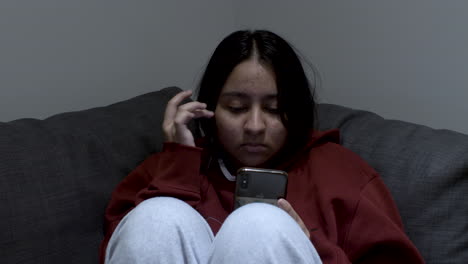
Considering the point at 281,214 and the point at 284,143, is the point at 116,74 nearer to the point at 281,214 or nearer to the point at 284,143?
the point at 284,143

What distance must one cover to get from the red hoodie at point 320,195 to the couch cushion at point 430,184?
0.07 metres

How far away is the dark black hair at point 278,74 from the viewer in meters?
1.03

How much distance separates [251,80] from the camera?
101cm

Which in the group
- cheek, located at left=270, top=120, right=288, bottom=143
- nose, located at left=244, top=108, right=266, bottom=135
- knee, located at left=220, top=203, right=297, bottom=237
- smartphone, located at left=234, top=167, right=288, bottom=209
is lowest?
smartphone, located at left=234, top=167, right=288, bottom=209

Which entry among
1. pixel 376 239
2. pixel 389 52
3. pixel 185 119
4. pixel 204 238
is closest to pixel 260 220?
pixel 204 238

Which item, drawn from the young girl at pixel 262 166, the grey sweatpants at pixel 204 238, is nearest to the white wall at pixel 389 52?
the young girl at pixel 262 166

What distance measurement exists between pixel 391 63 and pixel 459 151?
0.38 meters

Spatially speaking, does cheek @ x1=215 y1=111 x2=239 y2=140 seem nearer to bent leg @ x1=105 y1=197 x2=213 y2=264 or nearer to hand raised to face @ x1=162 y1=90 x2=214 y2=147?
hand raised to face @ x1=162 y1=90 x2=214 y2=147

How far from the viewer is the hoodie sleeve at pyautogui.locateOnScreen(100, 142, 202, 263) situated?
0.99 meters

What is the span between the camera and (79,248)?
3.27ft

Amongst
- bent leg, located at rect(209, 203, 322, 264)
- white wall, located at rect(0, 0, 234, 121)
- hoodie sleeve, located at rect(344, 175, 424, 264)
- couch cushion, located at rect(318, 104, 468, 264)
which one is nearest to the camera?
bent leg, located at rect(209, 203, 322, 264)

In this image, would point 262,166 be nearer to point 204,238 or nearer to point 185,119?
point 185,119

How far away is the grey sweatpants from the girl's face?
24 centimetres

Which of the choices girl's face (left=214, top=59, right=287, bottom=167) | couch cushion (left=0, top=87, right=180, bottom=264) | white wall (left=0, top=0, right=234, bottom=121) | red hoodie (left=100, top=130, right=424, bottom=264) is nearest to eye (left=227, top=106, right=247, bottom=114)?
girl's face (left=214, top=59, right=287, bottom=167)
